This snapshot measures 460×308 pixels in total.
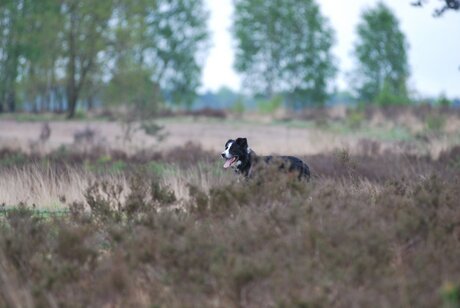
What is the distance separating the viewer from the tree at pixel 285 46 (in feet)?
212

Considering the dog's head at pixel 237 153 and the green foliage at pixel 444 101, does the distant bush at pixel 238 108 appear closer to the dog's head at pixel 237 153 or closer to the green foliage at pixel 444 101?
the green foliage at pixel 444 101

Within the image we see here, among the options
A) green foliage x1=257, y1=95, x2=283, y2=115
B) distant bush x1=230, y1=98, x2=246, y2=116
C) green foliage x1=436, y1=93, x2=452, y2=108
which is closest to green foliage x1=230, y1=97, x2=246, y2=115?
distant bush x1=230, y1=98, x2=246, y2=116

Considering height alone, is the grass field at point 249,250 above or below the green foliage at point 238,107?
below

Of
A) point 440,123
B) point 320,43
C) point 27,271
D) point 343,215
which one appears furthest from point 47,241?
point 320,43

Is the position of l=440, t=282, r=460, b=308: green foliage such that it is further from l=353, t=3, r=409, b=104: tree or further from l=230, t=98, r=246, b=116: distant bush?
l=353, t=3, r=409, b=104: tree

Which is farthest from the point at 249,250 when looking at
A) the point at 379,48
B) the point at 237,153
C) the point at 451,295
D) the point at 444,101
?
the point at 379,48

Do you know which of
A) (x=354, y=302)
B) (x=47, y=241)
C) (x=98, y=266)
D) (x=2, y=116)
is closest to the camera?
(x=354, y=302)

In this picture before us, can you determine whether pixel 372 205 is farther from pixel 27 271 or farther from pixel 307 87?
pixel 307 87

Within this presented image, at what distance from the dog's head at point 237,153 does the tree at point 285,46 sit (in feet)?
172

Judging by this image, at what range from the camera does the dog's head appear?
12812mm

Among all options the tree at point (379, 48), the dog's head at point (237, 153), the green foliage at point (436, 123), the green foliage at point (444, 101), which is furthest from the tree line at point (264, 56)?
the dog's head at point (237, 153)

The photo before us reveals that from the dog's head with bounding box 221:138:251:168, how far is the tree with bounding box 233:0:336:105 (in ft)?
172

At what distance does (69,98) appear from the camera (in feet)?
143

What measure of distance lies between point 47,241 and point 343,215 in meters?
2.80
